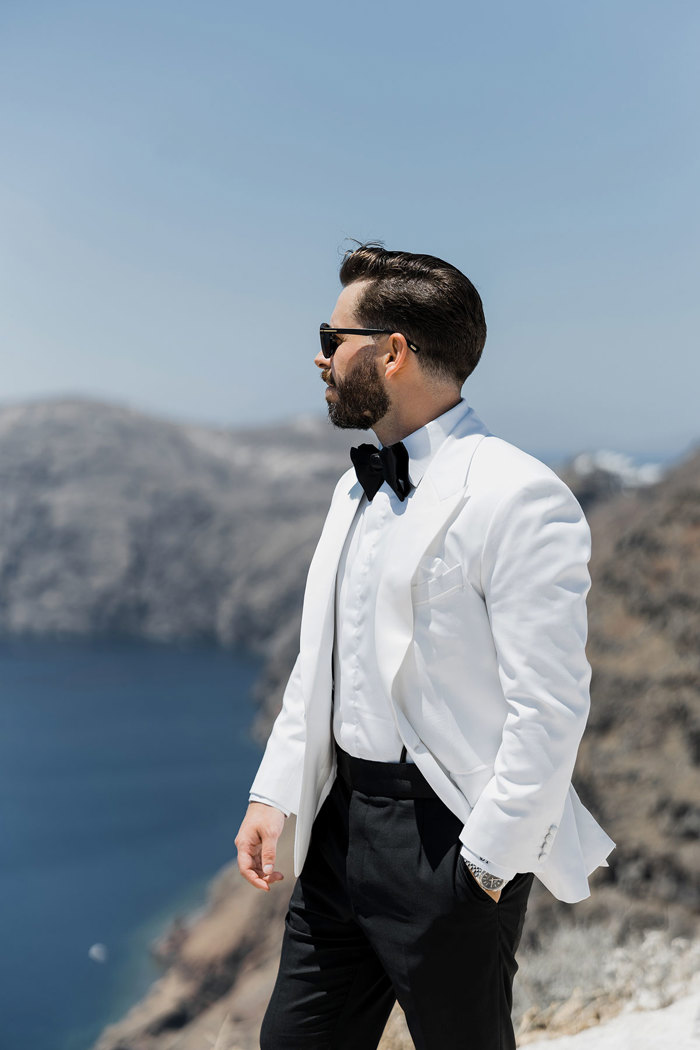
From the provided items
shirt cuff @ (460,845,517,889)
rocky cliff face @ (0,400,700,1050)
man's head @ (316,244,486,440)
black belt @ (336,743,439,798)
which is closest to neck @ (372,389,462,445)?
man's head @ (316,244,486,440)

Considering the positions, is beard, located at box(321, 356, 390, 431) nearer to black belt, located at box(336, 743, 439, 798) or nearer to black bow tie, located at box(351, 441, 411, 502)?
black bow tie, located at box(351, 441, 411, 502)

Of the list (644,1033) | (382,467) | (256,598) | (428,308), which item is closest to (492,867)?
(382,467)

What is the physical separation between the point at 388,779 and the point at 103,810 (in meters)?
49.4

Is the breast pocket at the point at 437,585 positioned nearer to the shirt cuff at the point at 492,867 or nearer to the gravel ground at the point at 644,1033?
the shirt cuff at the point at 492,867

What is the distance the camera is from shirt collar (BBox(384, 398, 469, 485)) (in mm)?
1896

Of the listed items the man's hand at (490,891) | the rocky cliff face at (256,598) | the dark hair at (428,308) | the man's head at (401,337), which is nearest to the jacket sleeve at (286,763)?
the man's hand at (490,891)

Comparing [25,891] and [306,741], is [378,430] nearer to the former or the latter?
[306,741]

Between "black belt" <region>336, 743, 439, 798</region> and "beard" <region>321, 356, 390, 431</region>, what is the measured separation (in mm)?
718

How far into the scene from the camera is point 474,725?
1.73 metres

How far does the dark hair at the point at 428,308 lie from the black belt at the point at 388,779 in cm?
82

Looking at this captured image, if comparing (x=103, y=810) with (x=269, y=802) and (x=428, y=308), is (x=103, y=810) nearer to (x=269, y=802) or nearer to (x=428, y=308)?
(x=269, y=802)

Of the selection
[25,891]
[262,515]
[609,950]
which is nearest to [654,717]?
[609,950]

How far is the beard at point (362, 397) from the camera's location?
188 centimetres

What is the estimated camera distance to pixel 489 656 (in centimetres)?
173
